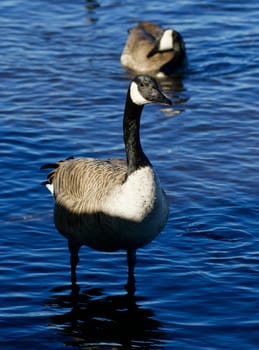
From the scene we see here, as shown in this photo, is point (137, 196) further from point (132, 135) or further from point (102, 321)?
point (102, 321)

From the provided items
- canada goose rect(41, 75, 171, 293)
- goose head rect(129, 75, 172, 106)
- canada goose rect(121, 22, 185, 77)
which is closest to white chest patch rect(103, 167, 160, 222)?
canada goose rect(41, 75, 171, 293)

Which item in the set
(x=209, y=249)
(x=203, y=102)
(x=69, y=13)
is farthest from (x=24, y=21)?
(x=209, y=249)

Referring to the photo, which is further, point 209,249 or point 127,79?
point 127,79

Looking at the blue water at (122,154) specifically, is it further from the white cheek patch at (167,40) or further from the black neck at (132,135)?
the black neck at (132,135)

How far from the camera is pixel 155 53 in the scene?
1738 centimetres

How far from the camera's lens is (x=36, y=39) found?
1816cm

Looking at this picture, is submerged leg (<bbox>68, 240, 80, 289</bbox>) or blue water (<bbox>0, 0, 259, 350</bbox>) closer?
blue water (<bbox>0, 0, 259, 350</bbox>)

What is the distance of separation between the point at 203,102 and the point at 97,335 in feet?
24.7

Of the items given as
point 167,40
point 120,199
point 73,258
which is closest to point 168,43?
point 167,40

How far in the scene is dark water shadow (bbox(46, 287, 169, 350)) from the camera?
26.0ft

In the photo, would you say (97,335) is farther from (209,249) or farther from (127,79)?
(127,79)

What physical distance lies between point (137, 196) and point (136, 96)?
93 cm

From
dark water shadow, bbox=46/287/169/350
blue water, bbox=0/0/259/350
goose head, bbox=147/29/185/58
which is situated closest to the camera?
dark water shadow, bbox=46/287/169/350

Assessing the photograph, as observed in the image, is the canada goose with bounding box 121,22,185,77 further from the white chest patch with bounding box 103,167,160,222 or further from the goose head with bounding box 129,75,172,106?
the white chest patch with bounding box 103,167,160,222
